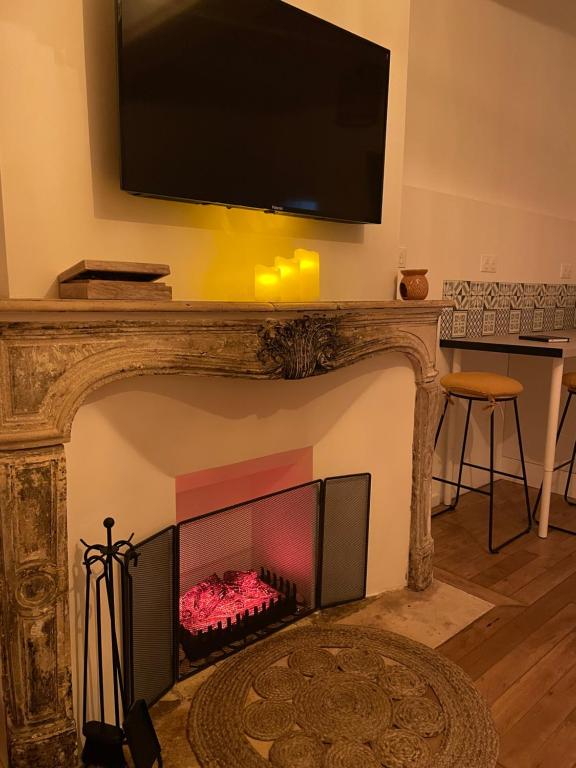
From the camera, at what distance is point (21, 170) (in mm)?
1337

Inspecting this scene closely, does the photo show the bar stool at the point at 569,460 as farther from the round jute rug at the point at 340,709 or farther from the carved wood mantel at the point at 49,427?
the carved wood mantel at the point at 49,427

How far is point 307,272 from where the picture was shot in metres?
1.76

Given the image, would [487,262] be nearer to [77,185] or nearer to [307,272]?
[307,272]

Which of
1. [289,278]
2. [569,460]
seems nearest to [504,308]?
[569,460]

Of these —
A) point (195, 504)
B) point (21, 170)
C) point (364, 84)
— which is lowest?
point (195, 504)

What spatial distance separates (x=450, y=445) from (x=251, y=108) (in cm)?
211

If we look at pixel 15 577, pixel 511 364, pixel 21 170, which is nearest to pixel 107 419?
pixel 15 577

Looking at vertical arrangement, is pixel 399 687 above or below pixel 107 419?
below

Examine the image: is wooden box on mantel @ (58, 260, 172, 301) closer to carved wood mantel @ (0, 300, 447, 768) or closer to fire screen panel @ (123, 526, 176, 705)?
carved wood mantel @ (0, 300, 447, 768)

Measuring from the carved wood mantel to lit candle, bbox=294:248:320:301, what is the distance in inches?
9.2

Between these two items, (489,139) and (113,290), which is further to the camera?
(489,139)

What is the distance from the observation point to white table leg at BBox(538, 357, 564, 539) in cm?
265

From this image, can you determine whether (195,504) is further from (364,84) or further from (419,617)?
(364,84)

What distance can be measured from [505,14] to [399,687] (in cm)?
316
